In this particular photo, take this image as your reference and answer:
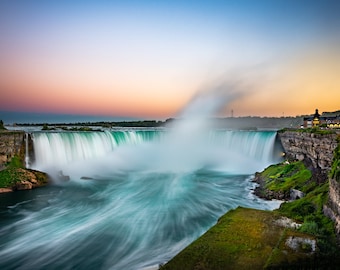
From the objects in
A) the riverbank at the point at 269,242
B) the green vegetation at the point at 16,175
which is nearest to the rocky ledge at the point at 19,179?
the green vegetation at the point at 16,175

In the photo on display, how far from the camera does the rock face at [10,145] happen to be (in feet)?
76.9

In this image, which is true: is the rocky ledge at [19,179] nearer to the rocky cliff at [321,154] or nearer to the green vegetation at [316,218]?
the green vegetation at [316,218]

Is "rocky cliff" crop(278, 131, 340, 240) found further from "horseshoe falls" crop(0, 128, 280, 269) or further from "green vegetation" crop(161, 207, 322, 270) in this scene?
"horseshoe falls" crop(0, 128, 280, 269)

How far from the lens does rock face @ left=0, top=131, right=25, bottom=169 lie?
76.9 ft

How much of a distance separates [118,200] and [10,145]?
1224 centimetres

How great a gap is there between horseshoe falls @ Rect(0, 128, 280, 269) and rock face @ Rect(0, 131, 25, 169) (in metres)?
1.91

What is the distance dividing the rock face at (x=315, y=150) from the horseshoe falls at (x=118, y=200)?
158 inches

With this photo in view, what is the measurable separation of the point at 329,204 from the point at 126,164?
95.7ft

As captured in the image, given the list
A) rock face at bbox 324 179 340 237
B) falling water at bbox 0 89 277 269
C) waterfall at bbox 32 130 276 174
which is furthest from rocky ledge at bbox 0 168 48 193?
rock face at bbox 324 179 340 237

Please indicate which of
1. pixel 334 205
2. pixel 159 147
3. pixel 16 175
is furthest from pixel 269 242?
pixel 159 147

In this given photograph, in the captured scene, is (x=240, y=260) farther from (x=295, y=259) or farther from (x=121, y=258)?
(x=121, y=258)

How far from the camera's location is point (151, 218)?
52.6 feet

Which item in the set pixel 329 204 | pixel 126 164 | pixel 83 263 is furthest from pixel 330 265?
pixel 126 164

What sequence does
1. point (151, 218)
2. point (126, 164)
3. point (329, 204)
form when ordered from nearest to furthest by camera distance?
point (329, 204) < point (151, 218) < point (126, 164)
